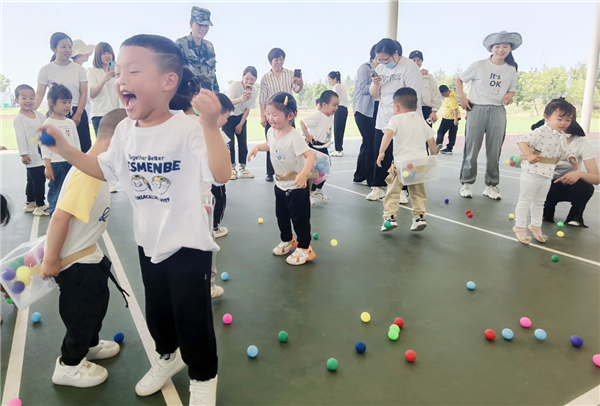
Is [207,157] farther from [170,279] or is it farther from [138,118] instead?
[170,279]

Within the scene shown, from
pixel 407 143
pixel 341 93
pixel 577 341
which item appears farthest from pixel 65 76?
pixel 341 93

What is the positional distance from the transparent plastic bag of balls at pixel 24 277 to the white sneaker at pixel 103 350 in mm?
390

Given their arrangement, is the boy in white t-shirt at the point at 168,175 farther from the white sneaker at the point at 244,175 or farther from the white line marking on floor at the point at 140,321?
the white sneaker at the point at 244,175

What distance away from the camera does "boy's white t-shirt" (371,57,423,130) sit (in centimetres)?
504

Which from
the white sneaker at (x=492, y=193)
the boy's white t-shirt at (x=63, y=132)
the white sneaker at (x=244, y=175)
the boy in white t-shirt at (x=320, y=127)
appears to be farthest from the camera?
the white sneaker at (x=244, y=175)

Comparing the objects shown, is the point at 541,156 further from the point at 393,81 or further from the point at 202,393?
the point at 202,393

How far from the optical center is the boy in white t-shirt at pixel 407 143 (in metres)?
4.22

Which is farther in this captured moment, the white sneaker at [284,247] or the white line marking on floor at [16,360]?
the white sneaker at [284,247]

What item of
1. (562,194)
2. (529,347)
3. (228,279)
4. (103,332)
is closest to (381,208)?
(562,194)

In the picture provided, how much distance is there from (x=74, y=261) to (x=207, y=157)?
0.90 metres

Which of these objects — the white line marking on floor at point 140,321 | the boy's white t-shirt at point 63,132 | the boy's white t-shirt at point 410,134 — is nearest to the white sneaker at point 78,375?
the white line marking on floor at point 140,321

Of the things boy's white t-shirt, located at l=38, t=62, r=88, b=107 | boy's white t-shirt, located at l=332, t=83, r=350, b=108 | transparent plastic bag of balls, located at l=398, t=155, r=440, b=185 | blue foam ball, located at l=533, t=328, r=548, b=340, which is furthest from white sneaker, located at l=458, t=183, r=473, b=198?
boy's white t-shirt, located at l=38, t=62, r=88, b=107

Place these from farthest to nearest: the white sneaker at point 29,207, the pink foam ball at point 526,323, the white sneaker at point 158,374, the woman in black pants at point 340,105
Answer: the woman in black pants at point 340,105 → the white sneaker at point 29,207 → the pink foam ball at point 526,323 → the white sneaker at point 158,374

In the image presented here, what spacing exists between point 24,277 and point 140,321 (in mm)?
745
